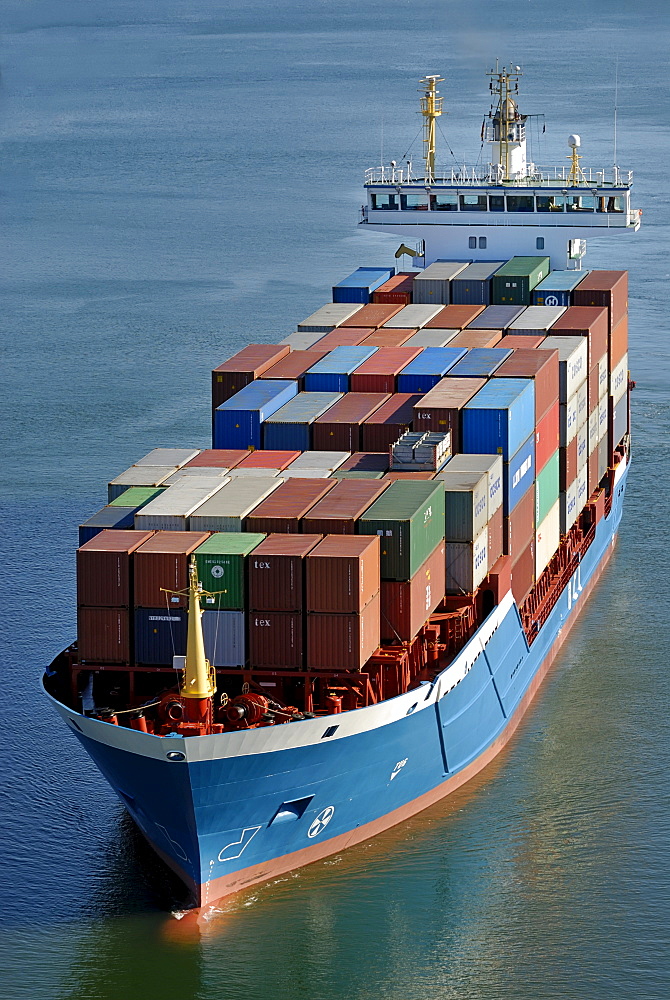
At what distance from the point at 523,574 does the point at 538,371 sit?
4.02 m

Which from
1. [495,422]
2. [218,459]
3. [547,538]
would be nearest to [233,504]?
[218,459]

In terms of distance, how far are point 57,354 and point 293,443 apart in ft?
98.8

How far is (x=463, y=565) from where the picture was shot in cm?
2850

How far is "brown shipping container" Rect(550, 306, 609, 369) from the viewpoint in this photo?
124ft

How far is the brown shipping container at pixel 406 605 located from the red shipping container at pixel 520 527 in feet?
12.9

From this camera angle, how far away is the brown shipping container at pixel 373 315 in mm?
38188

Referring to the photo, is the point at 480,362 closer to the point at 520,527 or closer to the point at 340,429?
the point at 520,527

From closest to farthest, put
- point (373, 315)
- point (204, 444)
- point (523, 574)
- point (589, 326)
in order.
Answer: point (523, 574), point (589, 326), point (373, 315), point (204, 444)

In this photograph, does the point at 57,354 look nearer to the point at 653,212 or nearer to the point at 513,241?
the point at 513,241

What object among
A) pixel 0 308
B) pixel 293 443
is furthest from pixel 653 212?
pixel 293 443

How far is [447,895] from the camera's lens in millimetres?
26438

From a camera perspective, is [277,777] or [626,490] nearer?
A: [277,777]

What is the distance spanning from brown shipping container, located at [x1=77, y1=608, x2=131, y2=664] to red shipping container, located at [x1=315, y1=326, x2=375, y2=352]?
12.0m

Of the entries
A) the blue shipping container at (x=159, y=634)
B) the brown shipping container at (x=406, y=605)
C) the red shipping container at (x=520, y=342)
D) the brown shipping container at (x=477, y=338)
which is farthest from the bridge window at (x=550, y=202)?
the blue shipping container at (x=159, y=634)
